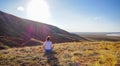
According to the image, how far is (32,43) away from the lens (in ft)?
167

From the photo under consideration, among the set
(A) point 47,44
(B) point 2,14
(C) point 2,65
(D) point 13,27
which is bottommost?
(C) point 2,65

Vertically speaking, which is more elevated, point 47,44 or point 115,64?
point 47,44

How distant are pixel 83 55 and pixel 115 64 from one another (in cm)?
351

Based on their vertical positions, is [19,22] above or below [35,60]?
→ above

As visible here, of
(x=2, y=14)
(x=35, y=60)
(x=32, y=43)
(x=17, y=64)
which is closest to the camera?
(x=17, y=64)

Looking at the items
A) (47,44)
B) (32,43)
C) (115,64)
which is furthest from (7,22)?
(115,64)

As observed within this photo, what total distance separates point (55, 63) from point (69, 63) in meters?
1.00

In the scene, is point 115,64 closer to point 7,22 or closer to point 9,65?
point 9,65

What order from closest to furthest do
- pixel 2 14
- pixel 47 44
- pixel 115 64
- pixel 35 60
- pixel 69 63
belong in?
pixel 115 64
pixel 69 63
pixel 35 60
pixel 47 44
pixel 2 14

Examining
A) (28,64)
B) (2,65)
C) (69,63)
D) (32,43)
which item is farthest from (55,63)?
(32,43)

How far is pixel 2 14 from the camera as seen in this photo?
103 meters

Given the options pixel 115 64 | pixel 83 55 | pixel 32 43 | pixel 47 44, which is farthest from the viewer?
pixel 32 43

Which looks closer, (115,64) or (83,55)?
(115,64)

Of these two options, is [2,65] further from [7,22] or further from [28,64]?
[7,22]
